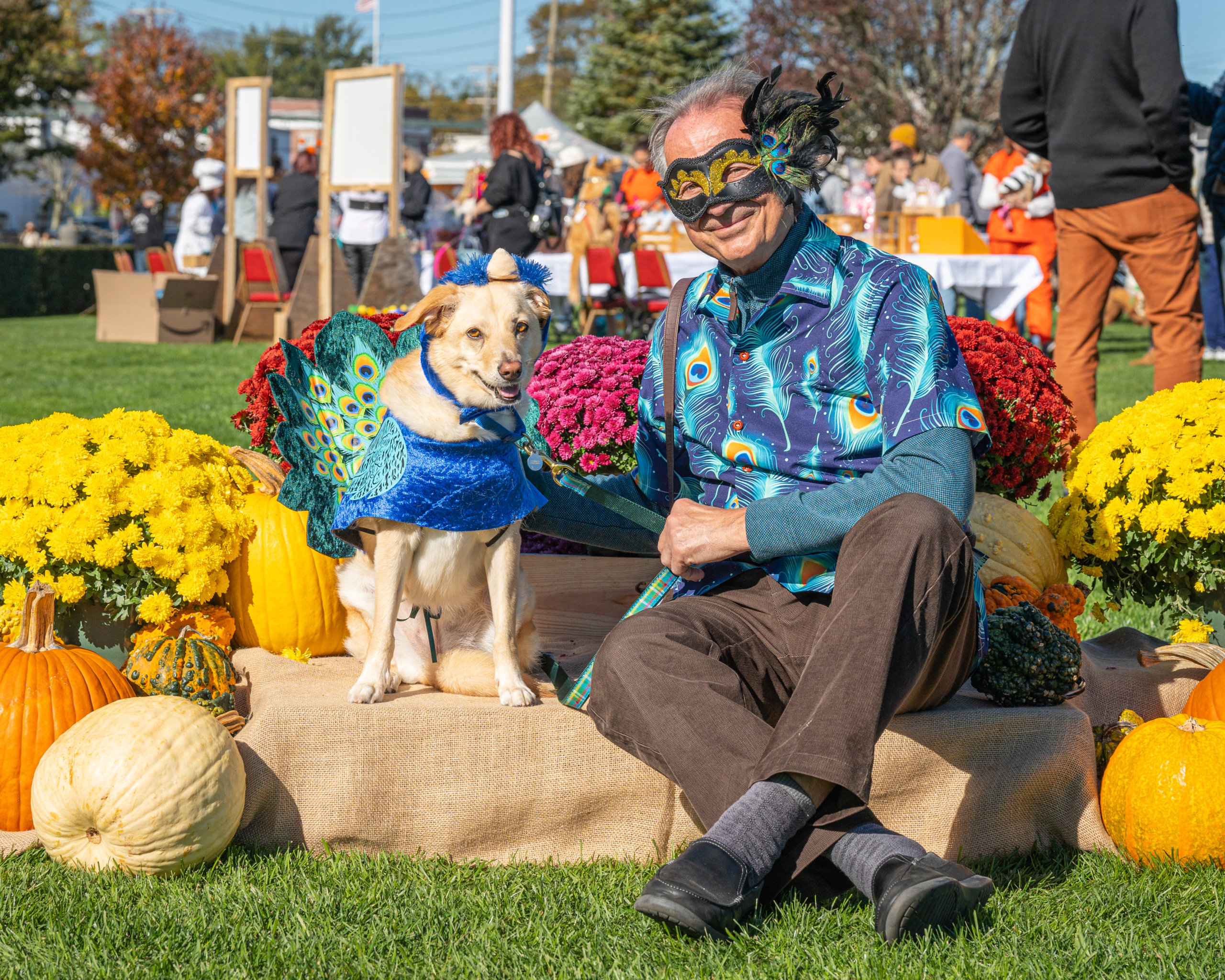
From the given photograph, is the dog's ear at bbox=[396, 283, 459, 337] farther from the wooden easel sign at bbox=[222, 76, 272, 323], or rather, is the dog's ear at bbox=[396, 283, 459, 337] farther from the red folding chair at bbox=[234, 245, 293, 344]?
the wooden easel sign at bbox=[222, 76, 272, 323]

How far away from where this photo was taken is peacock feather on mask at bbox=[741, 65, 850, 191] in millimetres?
2525

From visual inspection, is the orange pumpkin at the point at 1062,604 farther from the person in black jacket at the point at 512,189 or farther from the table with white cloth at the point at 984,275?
the person in black jacket at the point at 512,189

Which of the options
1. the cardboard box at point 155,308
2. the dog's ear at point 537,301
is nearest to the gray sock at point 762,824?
the dog's ear at point 537,301

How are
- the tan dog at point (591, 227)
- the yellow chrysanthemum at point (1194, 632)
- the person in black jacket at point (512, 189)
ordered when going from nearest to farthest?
the yellow chrysanthemum at point (1194, 632) < the person in black jacket at point (512, 189) < the tan dog at point (591, 227)

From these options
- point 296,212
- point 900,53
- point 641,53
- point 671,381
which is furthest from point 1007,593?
point 641,53

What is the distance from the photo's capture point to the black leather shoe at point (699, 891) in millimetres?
2010

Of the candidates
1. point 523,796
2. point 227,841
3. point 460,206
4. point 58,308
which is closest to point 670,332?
point 523,796

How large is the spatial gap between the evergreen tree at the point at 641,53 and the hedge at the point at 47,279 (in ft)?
63.7

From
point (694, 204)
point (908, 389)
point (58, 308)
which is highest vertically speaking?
point (694, 204)

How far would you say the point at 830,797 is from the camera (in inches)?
83.4

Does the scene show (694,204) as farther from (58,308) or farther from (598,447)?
(58,308)

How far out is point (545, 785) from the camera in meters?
2.64

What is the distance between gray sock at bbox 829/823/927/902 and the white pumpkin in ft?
4.25

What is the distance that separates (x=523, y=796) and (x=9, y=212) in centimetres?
6066
